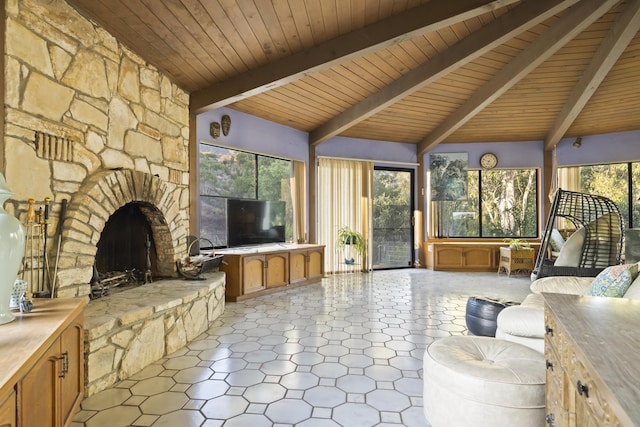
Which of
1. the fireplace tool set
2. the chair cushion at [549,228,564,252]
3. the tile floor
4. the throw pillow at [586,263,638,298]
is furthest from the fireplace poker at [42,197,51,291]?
the chair cushion at [549,228,564,252]

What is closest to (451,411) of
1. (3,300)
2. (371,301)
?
(3,300)

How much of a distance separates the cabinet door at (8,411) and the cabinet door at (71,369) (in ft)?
1.72

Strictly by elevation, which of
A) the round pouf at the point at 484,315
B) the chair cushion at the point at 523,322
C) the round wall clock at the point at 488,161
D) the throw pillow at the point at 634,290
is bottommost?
the round pouf at the point at 484,315

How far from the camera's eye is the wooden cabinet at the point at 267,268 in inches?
187

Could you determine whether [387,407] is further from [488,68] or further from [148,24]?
[488,68]

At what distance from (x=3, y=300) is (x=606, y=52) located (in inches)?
223

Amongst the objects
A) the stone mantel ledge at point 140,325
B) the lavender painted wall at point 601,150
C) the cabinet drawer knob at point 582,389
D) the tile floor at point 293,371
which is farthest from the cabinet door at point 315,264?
the lavender painted wall at point 601,150

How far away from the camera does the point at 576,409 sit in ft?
3.78

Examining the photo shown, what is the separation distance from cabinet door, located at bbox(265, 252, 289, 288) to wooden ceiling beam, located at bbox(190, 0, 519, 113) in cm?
221

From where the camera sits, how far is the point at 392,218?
7.73 meters

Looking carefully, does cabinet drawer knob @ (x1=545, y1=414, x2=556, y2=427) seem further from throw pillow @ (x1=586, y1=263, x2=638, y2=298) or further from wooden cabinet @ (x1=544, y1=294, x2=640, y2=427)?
throw pillow @ (x1=586, y1=263, x2=638, y2=298)

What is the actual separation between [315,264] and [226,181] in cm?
196

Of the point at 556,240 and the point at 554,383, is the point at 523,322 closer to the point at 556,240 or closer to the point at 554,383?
the point at 554,383

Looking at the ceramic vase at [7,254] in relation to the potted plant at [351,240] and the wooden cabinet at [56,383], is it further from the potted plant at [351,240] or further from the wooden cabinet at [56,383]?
the potted plant at [351,240]
